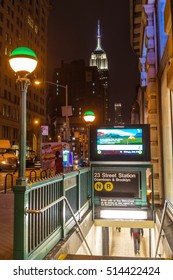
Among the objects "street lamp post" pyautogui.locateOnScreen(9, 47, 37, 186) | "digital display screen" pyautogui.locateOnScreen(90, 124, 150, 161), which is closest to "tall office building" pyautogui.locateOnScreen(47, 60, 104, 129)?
"digital display screen" pyautogui.locateOnScreen(90, 124, 150, 161)

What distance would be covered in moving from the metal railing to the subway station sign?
2.49m

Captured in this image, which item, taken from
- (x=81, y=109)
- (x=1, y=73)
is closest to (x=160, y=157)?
(x=1, y=73)

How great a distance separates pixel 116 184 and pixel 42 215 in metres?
5.38

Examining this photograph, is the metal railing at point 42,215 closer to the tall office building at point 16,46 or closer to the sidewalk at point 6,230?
the sidewalk at point 6,230

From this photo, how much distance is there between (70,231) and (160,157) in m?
5.36

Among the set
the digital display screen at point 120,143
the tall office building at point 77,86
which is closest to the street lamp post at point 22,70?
the digital display screen at point 120,143

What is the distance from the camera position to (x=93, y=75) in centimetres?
17175

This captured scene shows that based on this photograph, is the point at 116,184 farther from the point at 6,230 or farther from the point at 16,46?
the point at 16,46

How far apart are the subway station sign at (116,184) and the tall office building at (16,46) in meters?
49.3

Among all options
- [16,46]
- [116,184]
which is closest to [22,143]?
[116,184]

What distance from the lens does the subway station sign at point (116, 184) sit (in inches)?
415

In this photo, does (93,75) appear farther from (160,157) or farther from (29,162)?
(160,157)

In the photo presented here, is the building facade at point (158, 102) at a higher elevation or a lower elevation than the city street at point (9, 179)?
higher

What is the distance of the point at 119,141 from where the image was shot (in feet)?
35.0
